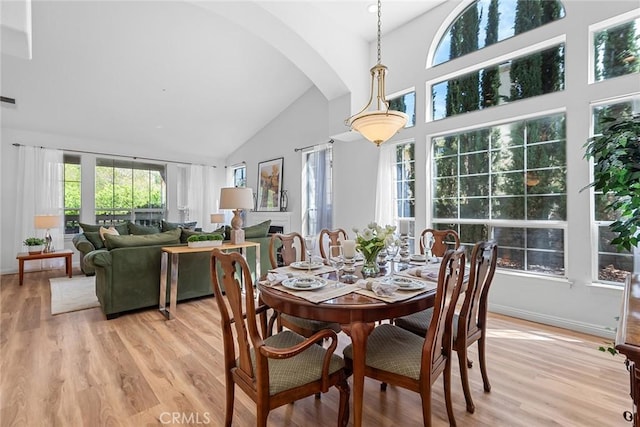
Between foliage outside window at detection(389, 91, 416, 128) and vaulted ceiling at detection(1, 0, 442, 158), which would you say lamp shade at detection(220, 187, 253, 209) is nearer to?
vaulted ceiling at detection(1, 0, 442, 158)

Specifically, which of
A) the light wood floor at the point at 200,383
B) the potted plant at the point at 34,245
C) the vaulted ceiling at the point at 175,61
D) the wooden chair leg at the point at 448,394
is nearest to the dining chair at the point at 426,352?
the wooden chair leg at the point at 448,394

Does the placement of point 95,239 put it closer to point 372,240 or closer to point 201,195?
point 201,195

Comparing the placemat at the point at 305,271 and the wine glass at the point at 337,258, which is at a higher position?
the wine glass at the point at 337,258

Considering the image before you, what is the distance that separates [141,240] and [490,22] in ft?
15.9

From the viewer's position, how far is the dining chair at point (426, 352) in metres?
1.41

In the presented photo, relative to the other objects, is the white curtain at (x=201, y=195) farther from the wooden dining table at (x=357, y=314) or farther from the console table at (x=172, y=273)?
the wooden dining table at (x=357, y=314)

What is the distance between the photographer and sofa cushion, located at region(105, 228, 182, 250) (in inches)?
130

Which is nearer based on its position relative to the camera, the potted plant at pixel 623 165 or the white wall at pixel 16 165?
the potted plant at pixel 623 165

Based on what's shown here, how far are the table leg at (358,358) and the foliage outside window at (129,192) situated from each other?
7.31 m

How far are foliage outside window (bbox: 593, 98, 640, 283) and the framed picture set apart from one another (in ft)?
17.0

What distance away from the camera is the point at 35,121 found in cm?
561

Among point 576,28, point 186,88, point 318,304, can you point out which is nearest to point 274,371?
point 318,304

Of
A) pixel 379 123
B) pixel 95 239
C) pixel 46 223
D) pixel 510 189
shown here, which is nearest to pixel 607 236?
pixel 510 189

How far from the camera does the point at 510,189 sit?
3.43 meters
